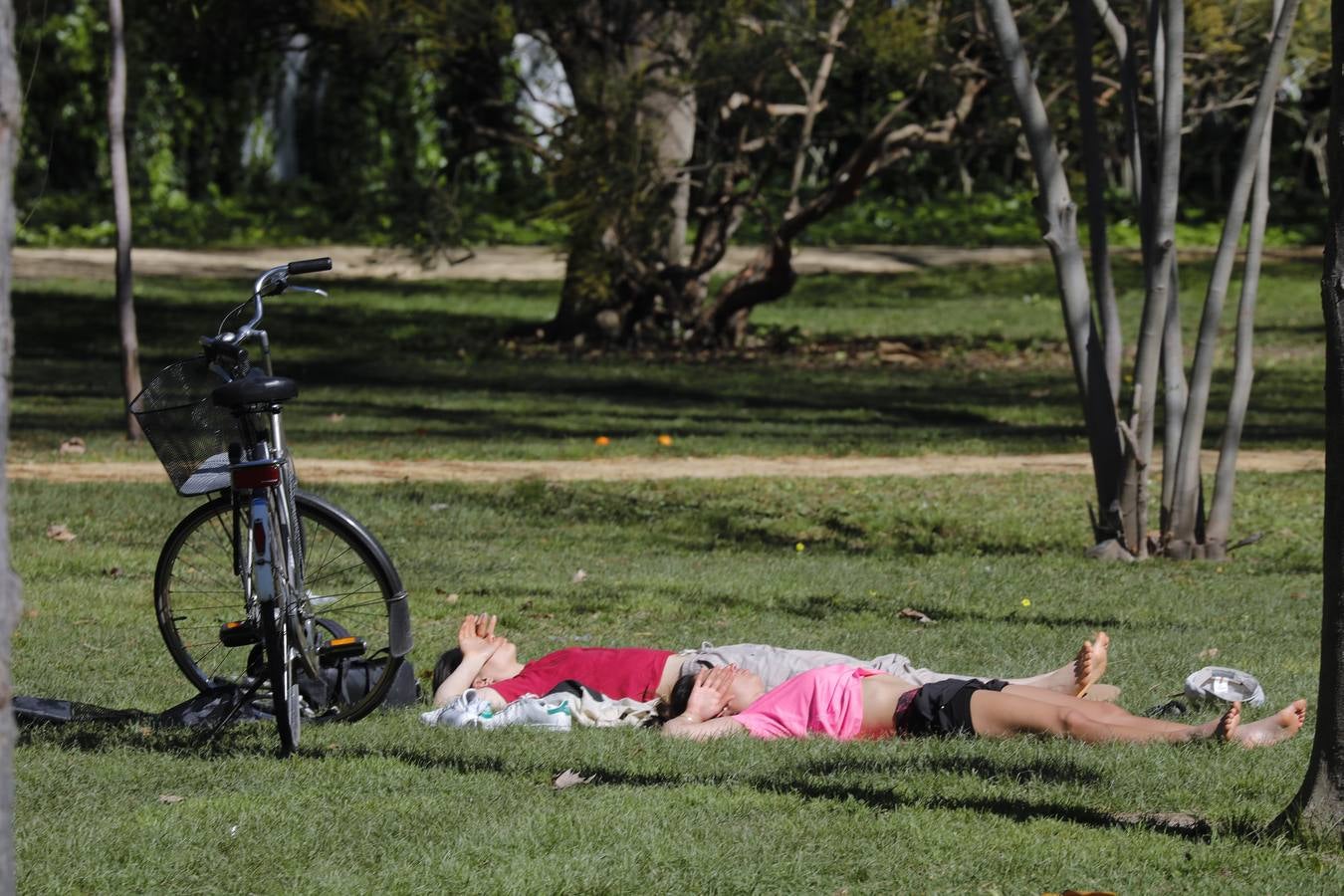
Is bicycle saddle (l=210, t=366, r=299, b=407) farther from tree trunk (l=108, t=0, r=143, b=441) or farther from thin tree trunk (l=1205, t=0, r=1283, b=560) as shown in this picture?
tree trunk (l=108, t=0, r=143, b=441)

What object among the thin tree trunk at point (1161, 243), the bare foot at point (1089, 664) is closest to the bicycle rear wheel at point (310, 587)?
the bare foot at point (1089, 664)

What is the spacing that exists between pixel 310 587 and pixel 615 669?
1090mm

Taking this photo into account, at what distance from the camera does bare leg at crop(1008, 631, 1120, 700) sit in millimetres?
5641

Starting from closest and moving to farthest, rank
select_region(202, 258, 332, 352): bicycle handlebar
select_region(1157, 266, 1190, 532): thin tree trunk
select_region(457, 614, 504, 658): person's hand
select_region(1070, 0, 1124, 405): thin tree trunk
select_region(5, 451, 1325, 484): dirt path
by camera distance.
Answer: select_region(202, 258, 332, 352): bicycle handlebar → select_region(457, 614, 504, 658): person's hand → select_region(1070, 0, 1124, 405): thin tree trunk → select_region(1157, 266, 1190, 532): thin tree trunk → select_region(5, 451, 1325, 484): dirt path

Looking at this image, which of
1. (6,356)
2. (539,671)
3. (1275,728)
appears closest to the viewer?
(6,356)

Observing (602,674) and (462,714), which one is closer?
(462,714)

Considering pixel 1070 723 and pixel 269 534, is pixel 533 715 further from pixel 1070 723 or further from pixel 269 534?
pixel 1070 723

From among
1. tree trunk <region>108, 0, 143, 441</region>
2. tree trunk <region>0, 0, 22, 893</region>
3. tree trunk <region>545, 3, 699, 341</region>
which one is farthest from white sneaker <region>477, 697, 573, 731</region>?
tree trunk <region>545, 3, 699, 341</region>

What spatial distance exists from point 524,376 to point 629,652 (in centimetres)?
1368

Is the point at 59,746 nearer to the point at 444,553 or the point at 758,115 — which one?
the point at 444,553

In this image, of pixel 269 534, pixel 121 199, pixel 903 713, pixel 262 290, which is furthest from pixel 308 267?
pixel 121 199

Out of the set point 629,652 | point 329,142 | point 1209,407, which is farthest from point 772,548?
point 329,142

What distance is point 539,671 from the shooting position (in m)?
6.17

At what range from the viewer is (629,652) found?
6082mm
